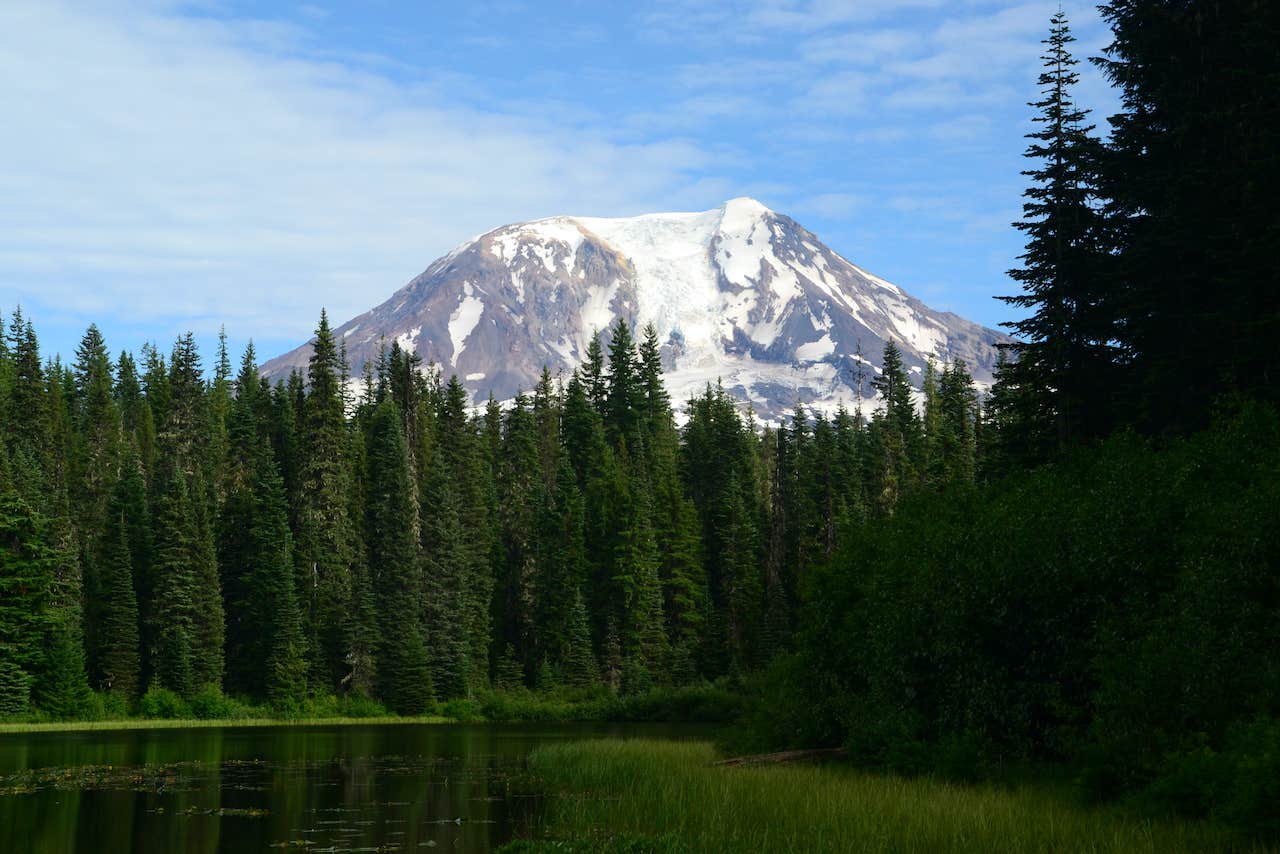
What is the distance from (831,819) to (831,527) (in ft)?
294

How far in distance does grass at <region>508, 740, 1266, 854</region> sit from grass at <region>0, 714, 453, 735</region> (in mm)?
48600

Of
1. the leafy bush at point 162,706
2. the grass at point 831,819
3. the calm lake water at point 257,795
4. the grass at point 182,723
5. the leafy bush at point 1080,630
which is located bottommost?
the grass at point 182,723

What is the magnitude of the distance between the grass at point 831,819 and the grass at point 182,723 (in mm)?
48600

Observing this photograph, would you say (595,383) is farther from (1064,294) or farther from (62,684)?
(1064,294)

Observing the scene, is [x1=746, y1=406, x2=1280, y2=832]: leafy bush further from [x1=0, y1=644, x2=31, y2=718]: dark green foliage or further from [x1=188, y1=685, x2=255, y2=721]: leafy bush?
[x1=188, y1=685, x2=255, y2=721]: leafy bush

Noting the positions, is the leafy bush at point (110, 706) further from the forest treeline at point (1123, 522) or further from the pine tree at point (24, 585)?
the forest treeline at point (1123, 522)

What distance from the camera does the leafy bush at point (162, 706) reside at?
84.0m

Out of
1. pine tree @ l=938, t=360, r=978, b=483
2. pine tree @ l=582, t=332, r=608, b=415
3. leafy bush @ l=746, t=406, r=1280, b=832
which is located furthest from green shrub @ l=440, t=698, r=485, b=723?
leafy bush @ l=746, t=406, r=1280, b=832

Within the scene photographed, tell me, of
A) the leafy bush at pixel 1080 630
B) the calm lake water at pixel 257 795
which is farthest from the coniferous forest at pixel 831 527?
the calm lake water at pixel 257 795

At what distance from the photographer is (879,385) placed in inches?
5822

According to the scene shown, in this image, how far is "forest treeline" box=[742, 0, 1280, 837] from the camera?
918 inches

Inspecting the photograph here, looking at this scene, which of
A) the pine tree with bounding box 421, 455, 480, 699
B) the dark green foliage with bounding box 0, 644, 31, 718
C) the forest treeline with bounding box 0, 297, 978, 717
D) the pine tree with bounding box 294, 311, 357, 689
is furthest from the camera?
the pine tree with bounding box 421, 455, 480, 699

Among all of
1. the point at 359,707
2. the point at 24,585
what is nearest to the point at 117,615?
the point at 24,585

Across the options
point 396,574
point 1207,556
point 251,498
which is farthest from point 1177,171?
point 251,498
